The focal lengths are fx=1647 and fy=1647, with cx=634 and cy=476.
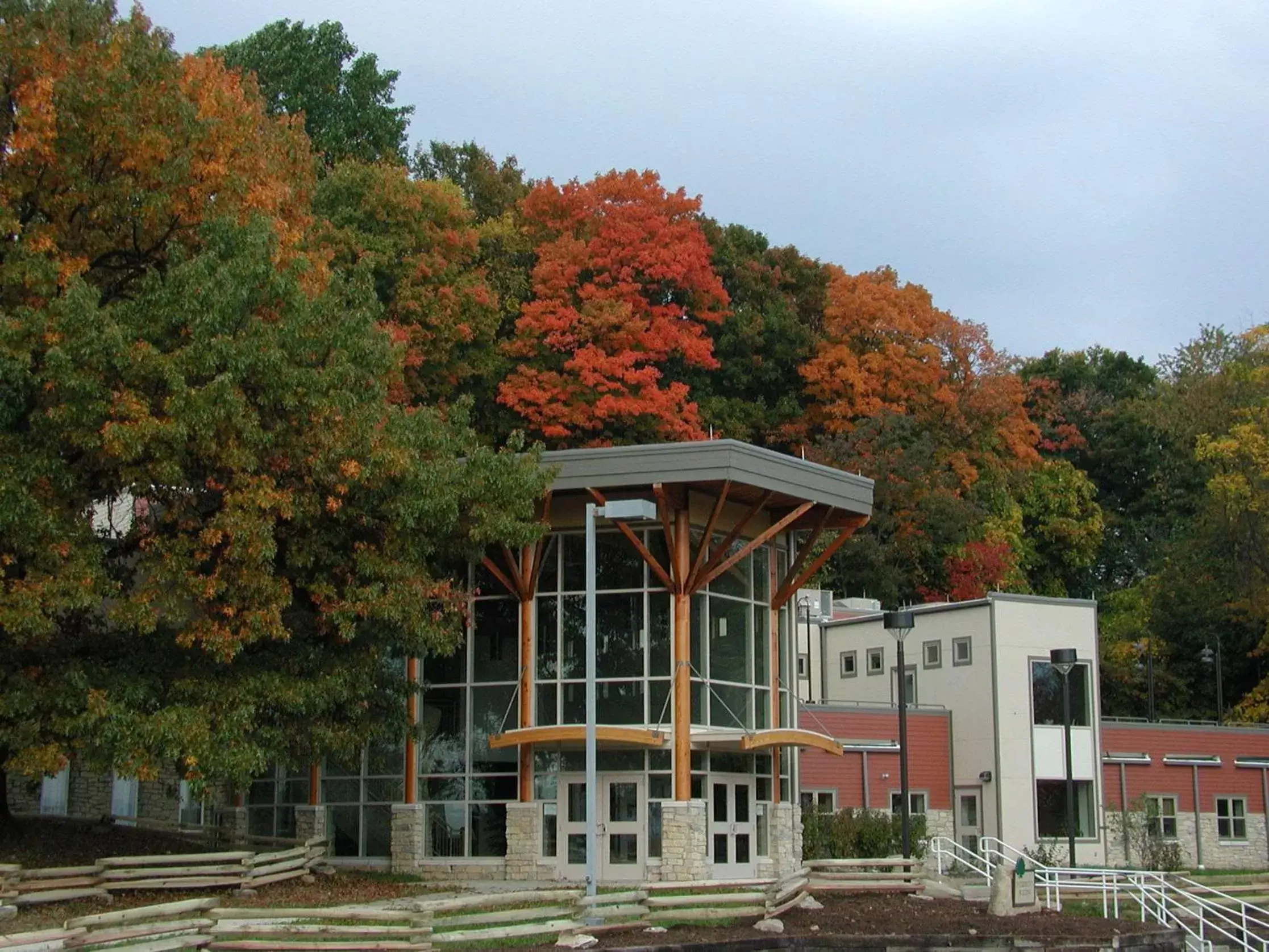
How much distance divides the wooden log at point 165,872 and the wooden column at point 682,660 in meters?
7.98

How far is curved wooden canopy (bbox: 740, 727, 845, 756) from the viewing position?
101 ft

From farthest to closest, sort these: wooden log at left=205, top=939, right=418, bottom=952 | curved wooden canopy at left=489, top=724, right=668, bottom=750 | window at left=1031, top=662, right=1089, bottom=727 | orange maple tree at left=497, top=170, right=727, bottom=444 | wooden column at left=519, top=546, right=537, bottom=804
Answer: orange maple tree at left=497, top=170, right=727, bottom=444 < window at left=1031, top=662, right=1089, bottom=727 < wooden column at left=519, top=546, right=537, bottom=804 < curved wooden canopy at left=489, top=724, right=668, bottom=750 < wooden log at left=205, top=939, right=418, bottom=952

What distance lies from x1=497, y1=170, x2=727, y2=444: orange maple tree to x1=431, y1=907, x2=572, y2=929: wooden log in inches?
1094

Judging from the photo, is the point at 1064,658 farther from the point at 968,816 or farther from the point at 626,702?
the point at 968,816

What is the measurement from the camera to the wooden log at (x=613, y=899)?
22.5 metres

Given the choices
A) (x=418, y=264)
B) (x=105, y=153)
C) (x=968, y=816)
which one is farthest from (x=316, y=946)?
(x=418, y=264)

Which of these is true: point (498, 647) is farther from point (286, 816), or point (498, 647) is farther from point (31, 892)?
point (31, 892)

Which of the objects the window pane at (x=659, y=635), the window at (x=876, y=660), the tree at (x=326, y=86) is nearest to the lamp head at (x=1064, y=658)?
the window pane at (x=659, y=635)

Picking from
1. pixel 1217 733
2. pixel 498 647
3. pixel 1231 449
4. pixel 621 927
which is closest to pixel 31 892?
pixel 621 927

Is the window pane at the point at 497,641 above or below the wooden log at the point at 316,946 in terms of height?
above

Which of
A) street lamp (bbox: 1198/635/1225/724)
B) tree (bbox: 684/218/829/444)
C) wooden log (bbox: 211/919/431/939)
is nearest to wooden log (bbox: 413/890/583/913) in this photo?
wooden log (bbox: 211/919/431/939)

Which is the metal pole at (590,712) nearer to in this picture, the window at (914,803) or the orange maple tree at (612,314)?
the window at (914,803)

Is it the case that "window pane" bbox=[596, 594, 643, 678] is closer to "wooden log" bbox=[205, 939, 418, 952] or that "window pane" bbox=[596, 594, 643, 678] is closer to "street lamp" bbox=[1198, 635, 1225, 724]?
"wooden log" bbox=[205, 939, 418, 952]

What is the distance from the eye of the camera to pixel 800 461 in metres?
31.9
